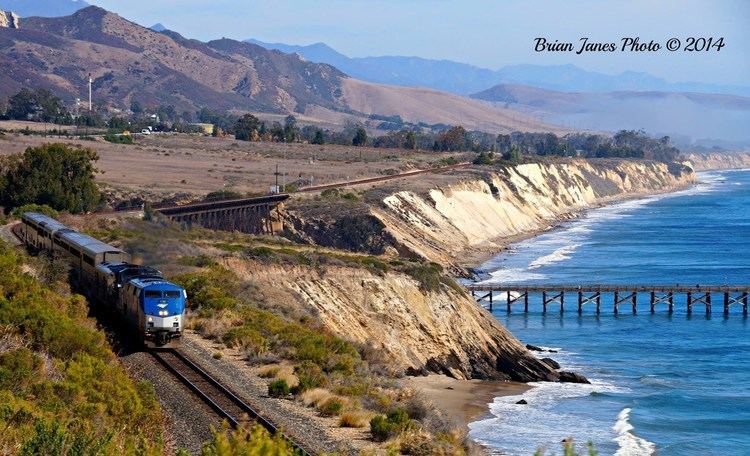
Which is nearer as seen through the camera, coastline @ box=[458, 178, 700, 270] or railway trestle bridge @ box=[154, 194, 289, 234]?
railway trestle bridge @ box=[154, 194, 289, 234]

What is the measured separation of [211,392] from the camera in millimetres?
24719

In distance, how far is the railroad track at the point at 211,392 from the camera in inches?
875

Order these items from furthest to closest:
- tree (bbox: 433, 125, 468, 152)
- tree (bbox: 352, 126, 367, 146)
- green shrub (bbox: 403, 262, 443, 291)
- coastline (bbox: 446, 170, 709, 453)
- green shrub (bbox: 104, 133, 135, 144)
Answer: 1. tree (bbox: 433, 125, 468, 152)
2. tree (bbox: 352, 126, 367, 146)
3. green shrub (bbox: 104, 133, 135, 144)
4. green shrub (bbox: 403, 262, 443, 291)
5. coastline (bbox: 446, 170, 709, 453)

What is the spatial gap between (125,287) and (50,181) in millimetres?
37103

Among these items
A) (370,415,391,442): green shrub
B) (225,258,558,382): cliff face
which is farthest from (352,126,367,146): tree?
(370,415,391,442): green shrub

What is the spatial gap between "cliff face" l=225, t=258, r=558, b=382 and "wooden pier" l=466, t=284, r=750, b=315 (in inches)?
754

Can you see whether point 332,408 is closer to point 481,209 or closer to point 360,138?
point 481,209

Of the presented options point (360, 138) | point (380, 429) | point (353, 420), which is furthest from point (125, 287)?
point (360, 138)

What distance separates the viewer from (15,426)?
1838cm

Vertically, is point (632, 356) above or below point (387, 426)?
below

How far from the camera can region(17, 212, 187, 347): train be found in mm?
28734

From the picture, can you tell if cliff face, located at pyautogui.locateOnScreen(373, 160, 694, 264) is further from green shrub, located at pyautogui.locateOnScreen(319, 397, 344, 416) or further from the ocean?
green shrub, located at pyautogui.locateOnScreen(319, 397, 344, 416)

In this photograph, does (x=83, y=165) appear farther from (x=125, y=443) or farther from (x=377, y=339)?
(x=125, y=443)

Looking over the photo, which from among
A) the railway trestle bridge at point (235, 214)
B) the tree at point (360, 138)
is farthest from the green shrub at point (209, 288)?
the tree at point (360, 138)
